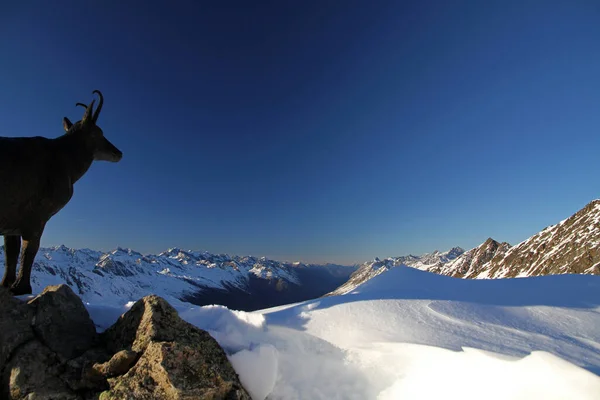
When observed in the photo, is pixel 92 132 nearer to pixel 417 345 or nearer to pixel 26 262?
pixel 26 262

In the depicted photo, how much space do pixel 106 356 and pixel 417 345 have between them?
5068 millimetres

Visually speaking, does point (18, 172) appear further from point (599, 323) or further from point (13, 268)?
point (599, 323)

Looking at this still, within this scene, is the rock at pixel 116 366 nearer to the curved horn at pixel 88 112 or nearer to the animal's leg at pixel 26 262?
the animal's leg at pixel 26 262

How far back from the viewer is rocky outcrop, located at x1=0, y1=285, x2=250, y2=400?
390cm

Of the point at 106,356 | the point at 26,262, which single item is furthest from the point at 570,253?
the point at 26,262

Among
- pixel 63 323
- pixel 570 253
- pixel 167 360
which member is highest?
pixel 570 253

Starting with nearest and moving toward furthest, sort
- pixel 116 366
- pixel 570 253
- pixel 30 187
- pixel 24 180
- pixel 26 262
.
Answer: pixel 116 366
pixel 24 180
pixel 30 187
pixel 26 262
pixel 570 253

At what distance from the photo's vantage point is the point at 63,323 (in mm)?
5062

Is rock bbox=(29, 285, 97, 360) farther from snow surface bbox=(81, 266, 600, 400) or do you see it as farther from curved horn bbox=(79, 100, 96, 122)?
curved horn bbox=(79, 100, 96, 122)

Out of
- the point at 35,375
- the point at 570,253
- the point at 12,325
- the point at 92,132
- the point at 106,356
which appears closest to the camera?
the point at 35,375

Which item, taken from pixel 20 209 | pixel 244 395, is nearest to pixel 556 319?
pixel 244 395

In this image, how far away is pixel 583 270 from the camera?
5290 inches

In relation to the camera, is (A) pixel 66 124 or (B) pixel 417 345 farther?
(A) pixel 66 124

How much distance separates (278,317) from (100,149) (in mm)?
7216
